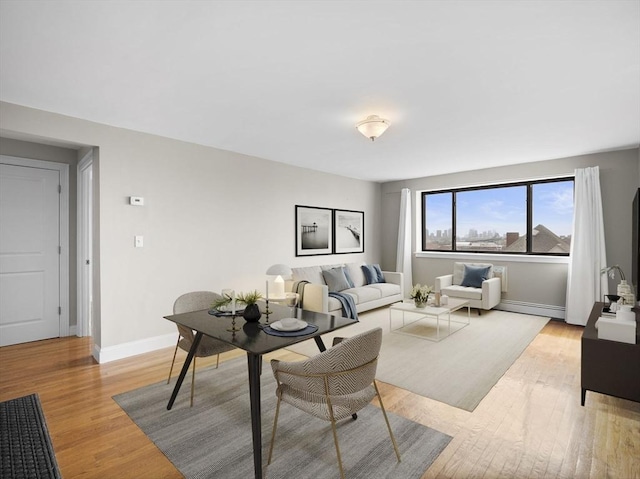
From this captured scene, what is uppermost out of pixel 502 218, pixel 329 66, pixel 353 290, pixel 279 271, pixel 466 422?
pixel 329 66

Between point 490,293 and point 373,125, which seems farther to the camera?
point 490,293

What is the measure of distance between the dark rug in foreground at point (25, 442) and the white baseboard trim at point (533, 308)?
622 cm

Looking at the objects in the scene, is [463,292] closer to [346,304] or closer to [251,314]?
[346,304]

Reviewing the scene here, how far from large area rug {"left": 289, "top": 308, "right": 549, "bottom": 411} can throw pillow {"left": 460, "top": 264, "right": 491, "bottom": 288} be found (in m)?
0.67

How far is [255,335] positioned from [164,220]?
2527mm

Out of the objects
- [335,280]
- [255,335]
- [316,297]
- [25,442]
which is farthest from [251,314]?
[335,280]

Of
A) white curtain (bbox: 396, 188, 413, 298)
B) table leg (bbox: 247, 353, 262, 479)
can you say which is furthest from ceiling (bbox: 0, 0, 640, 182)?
white curtain (bbox: 396, 188, 413, 298)

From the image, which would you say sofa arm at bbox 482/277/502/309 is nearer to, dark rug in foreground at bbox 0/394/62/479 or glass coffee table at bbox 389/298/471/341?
glass coffee table at bbox 389/298/471/341

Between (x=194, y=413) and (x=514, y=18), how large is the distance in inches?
130

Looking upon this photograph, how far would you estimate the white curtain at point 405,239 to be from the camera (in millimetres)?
7059

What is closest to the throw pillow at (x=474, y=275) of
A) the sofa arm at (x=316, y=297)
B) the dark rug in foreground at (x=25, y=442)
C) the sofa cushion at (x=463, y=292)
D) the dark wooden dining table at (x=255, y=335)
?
the sofa cushion at (x=463, y=292)

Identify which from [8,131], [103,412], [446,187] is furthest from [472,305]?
[8,131]

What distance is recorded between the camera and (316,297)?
477 cm

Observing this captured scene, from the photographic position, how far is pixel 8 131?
3.05 metres
